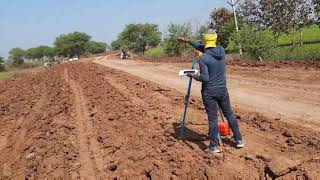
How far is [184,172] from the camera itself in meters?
6.76

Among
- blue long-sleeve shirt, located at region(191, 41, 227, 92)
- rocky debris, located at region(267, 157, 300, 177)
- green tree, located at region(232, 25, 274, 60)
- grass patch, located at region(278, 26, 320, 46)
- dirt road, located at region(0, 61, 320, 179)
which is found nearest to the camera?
rocky debris, located at region(267, 157, 300, 177)

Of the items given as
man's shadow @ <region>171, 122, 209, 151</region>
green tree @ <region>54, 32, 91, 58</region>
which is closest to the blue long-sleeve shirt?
man's shadow @ <region>171, 122, 209, 151</region>

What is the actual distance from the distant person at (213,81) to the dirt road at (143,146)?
1.38 feet

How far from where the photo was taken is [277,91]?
13242 mm

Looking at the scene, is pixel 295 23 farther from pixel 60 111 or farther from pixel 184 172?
pixel 184 172

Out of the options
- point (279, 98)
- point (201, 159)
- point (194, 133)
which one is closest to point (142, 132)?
point (194, 133)

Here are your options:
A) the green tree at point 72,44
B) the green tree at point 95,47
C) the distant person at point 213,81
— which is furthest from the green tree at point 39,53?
the distant person at point 213,81

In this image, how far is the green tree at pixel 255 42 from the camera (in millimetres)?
25328

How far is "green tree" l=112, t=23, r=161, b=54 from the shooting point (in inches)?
3462

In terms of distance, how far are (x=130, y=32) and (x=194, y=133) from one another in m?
87.6

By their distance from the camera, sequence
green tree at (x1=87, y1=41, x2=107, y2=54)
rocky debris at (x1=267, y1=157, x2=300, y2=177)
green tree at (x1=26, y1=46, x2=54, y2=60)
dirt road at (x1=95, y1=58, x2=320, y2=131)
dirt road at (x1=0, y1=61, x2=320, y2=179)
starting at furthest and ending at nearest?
green tree at (x1=26, y1=46, x2=54, y2=60) < green tree at (x1=87, y1=41, x2=107, y2=54) < dirt road at (x1=95, y1=58, x2=320, y2=131) < dirt road at (x1=0, y1=61, x2=320, y2=179) < rocky debris at (x1=267, y1=157, x2=300, y2=177)

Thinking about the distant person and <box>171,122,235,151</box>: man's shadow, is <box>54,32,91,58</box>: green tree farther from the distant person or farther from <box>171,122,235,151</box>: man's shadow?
the distant person

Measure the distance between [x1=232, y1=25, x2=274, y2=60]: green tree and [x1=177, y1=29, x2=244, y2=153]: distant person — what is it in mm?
18549

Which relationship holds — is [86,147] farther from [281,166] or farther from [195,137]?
[281,166]
